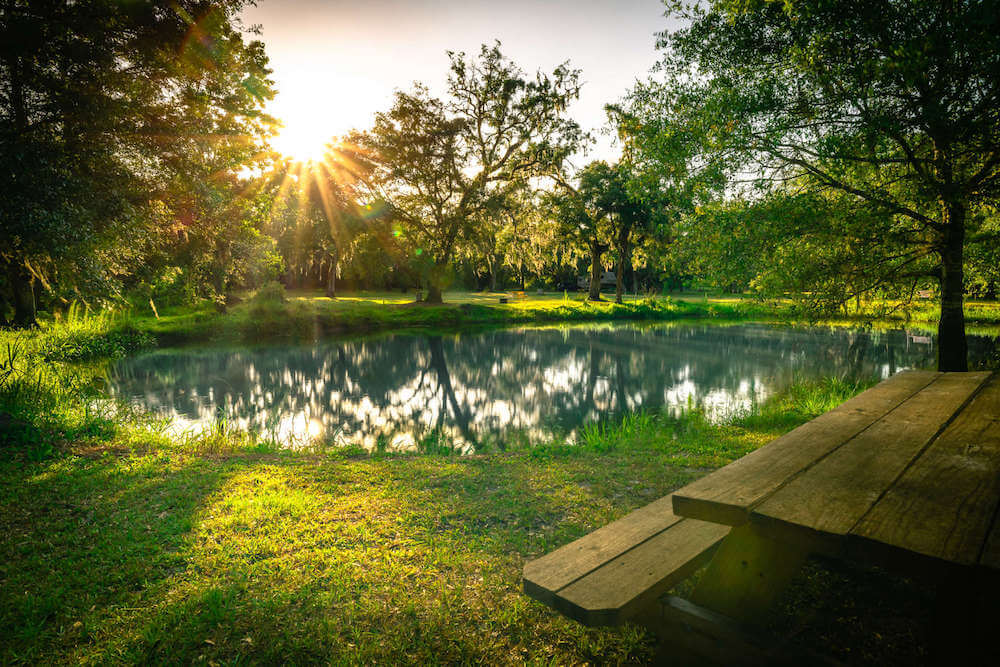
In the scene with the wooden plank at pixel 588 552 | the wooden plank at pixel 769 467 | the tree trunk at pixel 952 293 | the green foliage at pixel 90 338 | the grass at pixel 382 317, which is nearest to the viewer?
the wooden plank at pixel 769 467

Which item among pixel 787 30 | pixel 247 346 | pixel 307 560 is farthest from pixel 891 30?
pixel 247 346

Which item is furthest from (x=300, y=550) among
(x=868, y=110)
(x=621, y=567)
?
(x=868, y=110)

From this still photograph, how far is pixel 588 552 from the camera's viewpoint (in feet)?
7.61

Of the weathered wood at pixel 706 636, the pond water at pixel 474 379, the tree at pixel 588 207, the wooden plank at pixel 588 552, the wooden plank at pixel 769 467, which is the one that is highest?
the tree at pixel 588 207

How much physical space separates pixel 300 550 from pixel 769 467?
3.30 meters

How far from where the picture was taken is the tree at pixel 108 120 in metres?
6.77

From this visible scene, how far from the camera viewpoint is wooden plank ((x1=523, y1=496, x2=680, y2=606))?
204 cm

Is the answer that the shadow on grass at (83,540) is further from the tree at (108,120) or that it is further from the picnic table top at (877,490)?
the tree at (108,120)

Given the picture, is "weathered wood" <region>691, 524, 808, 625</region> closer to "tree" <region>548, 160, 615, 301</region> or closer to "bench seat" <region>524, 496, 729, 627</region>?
"bench seat" <region>524, 496, 729, 627</region>

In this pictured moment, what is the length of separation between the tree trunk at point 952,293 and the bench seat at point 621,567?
27.9ft

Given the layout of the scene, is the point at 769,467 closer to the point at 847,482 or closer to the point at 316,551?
the point at 847,482

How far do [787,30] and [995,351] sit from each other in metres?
12.2

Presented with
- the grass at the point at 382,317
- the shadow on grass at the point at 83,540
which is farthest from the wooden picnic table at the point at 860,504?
the grass at the point at 382,317

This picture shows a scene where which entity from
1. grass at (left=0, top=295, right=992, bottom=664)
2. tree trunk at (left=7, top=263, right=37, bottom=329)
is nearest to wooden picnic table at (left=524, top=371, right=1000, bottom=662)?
grass at (left=0, top=295, right=992, bottom=664)
